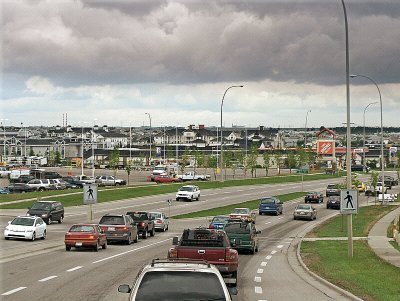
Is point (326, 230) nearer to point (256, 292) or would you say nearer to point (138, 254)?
point (138, 254)

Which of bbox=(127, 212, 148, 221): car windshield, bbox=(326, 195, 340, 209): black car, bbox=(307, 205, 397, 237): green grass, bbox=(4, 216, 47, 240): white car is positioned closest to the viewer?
bbox=(4, 216, 47, 240): white car

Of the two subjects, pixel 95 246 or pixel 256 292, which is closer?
pixel 256 292

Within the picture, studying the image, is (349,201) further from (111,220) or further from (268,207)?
(268,207)

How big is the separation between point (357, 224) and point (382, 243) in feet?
54.3

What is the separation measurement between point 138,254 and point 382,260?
10514 mm

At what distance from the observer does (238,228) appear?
34969mm

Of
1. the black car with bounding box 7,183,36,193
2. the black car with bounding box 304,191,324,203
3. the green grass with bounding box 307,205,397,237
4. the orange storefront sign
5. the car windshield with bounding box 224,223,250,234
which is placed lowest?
the green grass with bounding box 307,205,397,237

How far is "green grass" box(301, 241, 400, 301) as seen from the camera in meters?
21.3

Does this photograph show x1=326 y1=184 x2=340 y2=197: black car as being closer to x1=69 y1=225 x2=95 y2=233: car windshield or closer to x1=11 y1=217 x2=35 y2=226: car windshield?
x1=11 y1=217 x2=35 y2=226: car windshield

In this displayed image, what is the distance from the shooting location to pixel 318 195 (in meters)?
84.2

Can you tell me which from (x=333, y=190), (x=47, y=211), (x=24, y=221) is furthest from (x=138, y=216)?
(x=333, y=190)

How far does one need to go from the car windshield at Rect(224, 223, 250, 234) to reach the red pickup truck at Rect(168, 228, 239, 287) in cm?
1209

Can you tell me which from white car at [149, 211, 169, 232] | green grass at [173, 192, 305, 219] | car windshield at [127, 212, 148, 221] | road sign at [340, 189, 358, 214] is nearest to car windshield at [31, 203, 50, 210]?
white car at [149, 211, 169, 232]

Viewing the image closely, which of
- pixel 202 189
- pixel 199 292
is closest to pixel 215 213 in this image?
pixel 202 189
